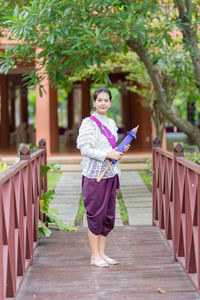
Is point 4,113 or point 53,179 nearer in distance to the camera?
point 53,179

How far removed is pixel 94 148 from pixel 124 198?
416 centimetres

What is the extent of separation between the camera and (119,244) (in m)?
4.52

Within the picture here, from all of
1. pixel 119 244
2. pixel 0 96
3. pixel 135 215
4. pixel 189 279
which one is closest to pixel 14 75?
pixel 0 96

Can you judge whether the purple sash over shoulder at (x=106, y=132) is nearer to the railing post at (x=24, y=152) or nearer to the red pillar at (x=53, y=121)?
the railing post at (x=24, y=152)

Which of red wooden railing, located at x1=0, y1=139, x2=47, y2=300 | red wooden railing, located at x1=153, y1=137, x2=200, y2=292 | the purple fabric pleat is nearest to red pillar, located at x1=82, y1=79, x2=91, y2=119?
red wooden railing, located at x1=153, y1=137, x2=200, y2=292

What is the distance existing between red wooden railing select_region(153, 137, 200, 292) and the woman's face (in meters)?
0.70

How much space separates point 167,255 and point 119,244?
590 millimetres

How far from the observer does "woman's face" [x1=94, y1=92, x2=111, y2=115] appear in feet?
12.2

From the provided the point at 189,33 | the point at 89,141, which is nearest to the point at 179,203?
the point at 89,141

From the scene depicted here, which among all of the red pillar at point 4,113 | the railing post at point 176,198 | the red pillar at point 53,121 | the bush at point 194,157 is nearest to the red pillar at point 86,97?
the red pillar at point 53,121

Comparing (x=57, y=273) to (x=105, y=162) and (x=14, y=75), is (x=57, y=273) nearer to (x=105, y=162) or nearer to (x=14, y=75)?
(x=105, y=162)

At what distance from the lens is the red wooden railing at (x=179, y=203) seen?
3148 mm

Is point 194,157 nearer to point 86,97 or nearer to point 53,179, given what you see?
point 53,179

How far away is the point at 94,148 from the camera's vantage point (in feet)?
12.1
